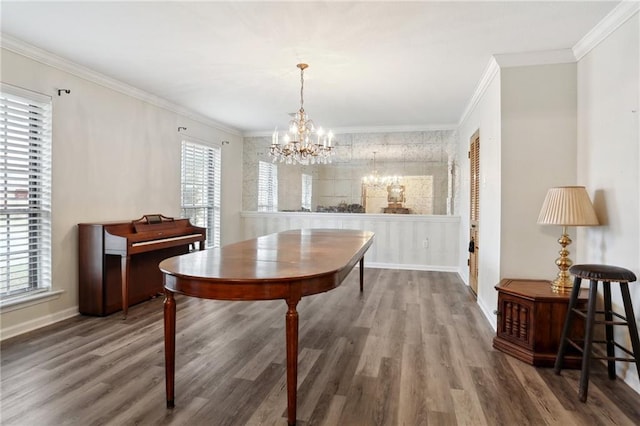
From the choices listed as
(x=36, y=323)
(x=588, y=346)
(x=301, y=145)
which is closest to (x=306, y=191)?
(x=301, y=145)

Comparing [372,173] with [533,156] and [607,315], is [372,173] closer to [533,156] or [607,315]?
[533,156]

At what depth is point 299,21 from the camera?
2529 mm

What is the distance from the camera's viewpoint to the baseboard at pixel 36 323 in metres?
2.88

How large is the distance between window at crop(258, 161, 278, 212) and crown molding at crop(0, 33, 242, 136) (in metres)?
1.77

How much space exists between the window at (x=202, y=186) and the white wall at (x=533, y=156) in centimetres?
413

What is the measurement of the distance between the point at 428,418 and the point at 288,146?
2.62m

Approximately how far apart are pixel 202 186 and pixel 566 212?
4.77 meters

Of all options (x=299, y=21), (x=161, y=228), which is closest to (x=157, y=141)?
(x=161, y=228)

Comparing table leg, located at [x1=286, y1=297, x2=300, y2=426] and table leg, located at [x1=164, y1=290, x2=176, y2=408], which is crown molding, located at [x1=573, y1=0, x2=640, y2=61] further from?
table leg, located at [x1=164, y1=290, x2=176, y2=408]

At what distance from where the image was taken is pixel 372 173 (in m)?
6.29

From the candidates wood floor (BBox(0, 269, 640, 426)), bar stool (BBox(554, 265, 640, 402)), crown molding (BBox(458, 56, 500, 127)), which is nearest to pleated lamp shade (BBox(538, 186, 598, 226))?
bar stool (BBox(554, 265, 640, 402))

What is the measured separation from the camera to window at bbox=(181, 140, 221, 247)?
17.3ft

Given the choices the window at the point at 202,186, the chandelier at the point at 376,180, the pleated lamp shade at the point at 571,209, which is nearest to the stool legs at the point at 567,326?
the pleated lamp shade at the point at 571,209

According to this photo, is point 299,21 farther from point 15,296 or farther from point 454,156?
point 454,156
